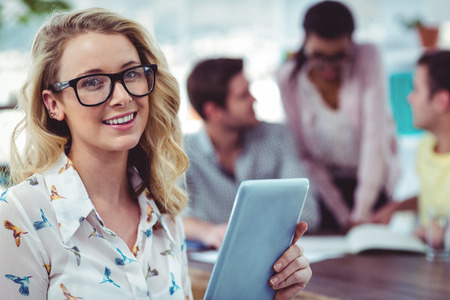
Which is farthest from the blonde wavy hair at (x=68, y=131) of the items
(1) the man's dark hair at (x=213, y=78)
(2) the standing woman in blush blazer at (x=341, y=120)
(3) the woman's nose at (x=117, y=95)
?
(2) the standing woman in blush blazer at (x=341, y=120)

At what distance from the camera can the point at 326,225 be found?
2.58 metres

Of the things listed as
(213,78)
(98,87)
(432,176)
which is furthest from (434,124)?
(98,87)

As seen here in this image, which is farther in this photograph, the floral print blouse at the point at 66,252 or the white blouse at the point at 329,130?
the white blouse at the point at 329,130

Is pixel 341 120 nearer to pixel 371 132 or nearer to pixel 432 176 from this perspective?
pixel 371 132

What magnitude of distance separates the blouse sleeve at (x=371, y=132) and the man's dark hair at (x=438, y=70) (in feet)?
0.67

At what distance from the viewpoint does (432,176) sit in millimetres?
2506

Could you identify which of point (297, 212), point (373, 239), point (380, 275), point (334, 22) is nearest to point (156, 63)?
point (297, 212)

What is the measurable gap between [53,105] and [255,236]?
459mm

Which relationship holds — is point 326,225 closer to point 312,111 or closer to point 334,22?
point 312,111

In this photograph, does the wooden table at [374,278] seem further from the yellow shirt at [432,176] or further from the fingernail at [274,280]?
the yellow shirt at [432,176]

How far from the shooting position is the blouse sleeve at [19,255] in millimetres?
1022

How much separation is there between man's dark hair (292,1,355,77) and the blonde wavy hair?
4.10ft

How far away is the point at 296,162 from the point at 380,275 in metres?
0.90

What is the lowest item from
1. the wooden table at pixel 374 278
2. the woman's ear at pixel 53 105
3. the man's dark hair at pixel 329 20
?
the wooden table at pixel 374 278
